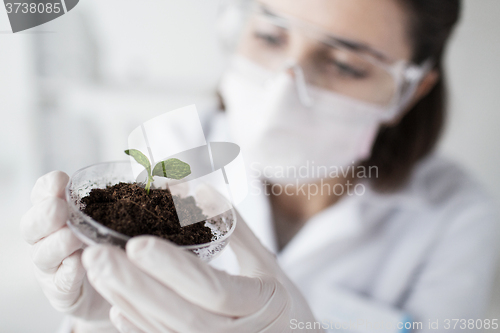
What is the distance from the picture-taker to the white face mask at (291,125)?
1.10 m

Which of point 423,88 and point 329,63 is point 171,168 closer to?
point 329,63

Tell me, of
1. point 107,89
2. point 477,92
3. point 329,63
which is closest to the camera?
point 329,63

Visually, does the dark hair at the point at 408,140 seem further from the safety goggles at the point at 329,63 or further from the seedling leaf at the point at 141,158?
the seedling leaf at the point at 141,158

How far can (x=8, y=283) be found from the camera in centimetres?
176

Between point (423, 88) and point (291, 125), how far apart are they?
691 millimetres

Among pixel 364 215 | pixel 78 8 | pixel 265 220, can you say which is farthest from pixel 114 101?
pixel 364 215

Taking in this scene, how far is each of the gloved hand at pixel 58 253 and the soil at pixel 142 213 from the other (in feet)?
0.23

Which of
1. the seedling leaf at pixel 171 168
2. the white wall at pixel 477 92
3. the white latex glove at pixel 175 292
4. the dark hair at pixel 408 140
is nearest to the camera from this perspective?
the white latex glove at pixel 175 292

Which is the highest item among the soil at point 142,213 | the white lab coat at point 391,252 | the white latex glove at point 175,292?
the soil at point 142,213

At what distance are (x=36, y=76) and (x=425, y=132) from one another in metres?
2.27

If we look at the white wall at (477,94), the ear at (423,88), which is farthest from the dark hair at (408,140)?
the white wall at (477,94)

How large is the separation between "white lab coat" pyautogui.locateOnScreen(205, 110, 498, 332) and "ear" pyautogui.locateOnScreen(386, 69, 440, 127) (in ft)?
1.04

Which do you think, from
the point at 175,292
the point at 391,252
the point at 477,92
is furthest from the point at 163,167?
the point at 477,92

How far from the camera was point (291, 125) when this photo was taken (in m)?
1.12
